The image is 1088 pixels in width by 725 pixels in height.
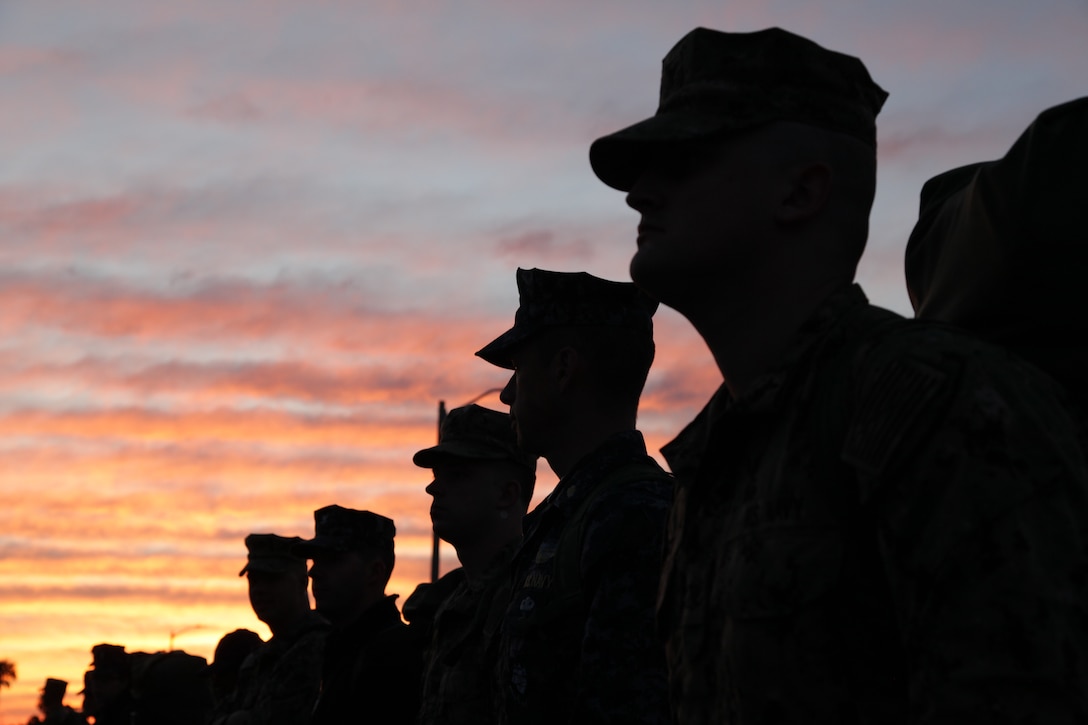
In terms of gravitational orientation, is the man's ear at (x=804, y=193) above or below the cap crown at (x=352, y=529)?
below

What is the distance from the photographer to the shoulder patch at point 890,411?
246cm

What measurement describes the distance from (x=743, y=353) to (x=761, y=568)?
2.00 ft

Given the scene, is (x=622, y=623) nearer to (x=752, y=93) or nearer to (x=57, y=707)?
(x=752, y=93)

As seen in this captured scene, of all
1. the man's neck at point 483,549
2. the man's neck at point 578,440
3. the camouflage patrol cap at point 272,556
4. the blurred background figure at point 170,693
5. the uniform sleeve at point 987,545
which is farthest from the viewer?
the blurred background figure at point 170,693

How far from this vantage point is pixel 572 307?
5949 millimetres

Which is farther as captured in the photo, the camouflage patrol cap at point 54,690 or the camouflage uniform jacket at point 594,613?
the camouflage patrol cap at point 54,690

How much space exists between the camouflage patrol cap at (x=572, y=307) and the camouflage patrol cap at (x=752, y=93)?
101 inches

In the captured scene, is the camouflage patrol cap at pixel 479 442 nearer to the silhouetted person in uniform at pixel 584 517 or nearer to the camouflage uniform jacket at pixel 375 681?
the camouflage uniform jacket at pixel 375 681

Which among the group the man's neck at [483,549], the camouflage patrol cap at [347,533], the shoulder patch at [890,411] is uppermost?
the camouflage patrol cap at [347,533]

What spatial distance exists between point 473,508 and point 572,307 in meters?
2.22

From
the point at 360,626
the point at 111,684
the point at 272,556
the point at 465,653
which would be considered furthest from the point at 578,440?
the point at 111,684

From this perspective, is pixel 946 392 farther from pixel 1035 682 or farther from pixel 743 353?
pixel 743 353

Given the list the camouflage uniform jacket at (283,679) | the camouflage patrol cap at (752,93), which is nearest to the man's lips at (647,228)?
the camouflage patrol cap at (752,93)

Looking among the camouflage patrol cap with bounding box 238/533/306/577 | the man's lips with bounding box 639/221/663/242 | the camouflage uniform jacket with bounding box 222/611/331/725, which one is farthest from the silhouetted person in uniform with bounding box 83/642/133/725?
the man's lips with bounding box 639/221/663/242
